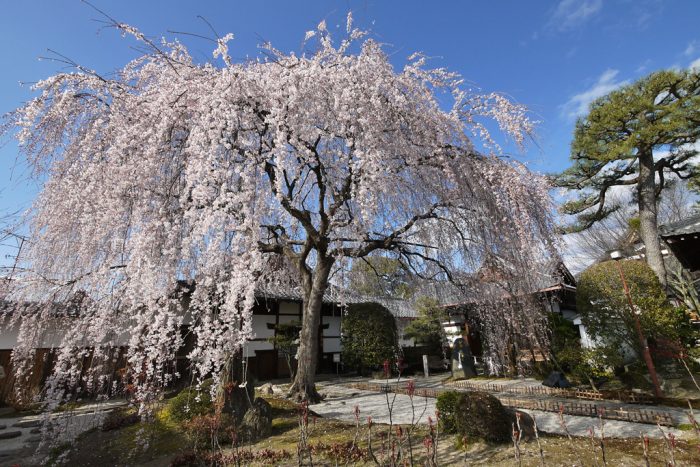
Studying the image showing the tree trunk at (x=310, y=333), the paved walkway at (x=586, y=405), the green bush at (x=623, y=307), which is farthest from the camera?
the green bush at (x=623, y=307)

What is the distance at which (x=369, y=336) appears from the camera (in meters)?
13.7

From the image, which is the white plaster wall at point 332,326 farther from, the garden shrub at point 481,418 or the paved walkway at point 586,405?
the garden shrub at point 481,418

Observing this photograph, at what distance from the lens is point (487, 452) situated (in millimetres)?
4637

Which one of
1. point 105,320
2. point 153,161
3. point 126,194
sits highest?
point 153,161

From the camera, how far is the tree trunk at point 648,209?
40.3ft

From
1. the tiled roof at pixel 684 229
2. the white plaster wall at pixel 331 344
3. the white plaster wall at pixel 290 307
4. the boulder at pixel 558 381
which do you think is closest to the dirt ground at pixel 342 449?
the boulder at pixel 558 381

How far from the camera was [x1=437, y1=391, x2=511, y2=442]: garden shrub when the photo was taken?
4.91 m

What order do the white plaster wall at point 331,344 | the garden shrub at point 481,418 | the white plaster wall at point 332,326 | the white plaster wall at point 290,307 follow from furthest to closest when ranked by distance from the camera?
the white plaster wall at point 332,326 < the white plaster wall at point 331,344 < the white plaster wall at point 290,307 < the garden shrub at point 481,418

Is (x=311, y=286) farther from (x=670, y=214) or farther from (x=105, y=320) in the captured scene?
(x=670, y=214)

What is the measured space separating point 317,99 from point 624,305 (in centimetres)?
914

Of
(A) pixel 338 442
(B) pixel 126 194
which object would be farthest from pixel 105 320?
(A) pixel 338 442

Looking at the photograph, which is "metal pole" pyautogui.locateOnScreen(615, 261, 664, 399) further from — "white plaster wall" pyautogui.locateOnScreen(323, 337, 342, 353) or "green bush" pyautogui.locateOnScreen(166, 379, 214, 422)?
"white plaster wall" pyautogui.locateOnScreen(323, 337, 342, 353)

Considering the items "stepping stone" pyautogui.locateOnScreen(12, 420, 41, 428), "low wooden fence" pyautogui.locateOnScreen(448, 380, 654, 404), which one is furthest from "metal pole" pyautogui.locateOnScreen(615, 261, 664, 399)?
"stepping stone" pyautogui.locateOnScreen(12, 420, 41, 428)

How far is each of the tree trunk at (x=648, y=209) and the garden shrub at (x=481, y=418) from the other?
10.6m
